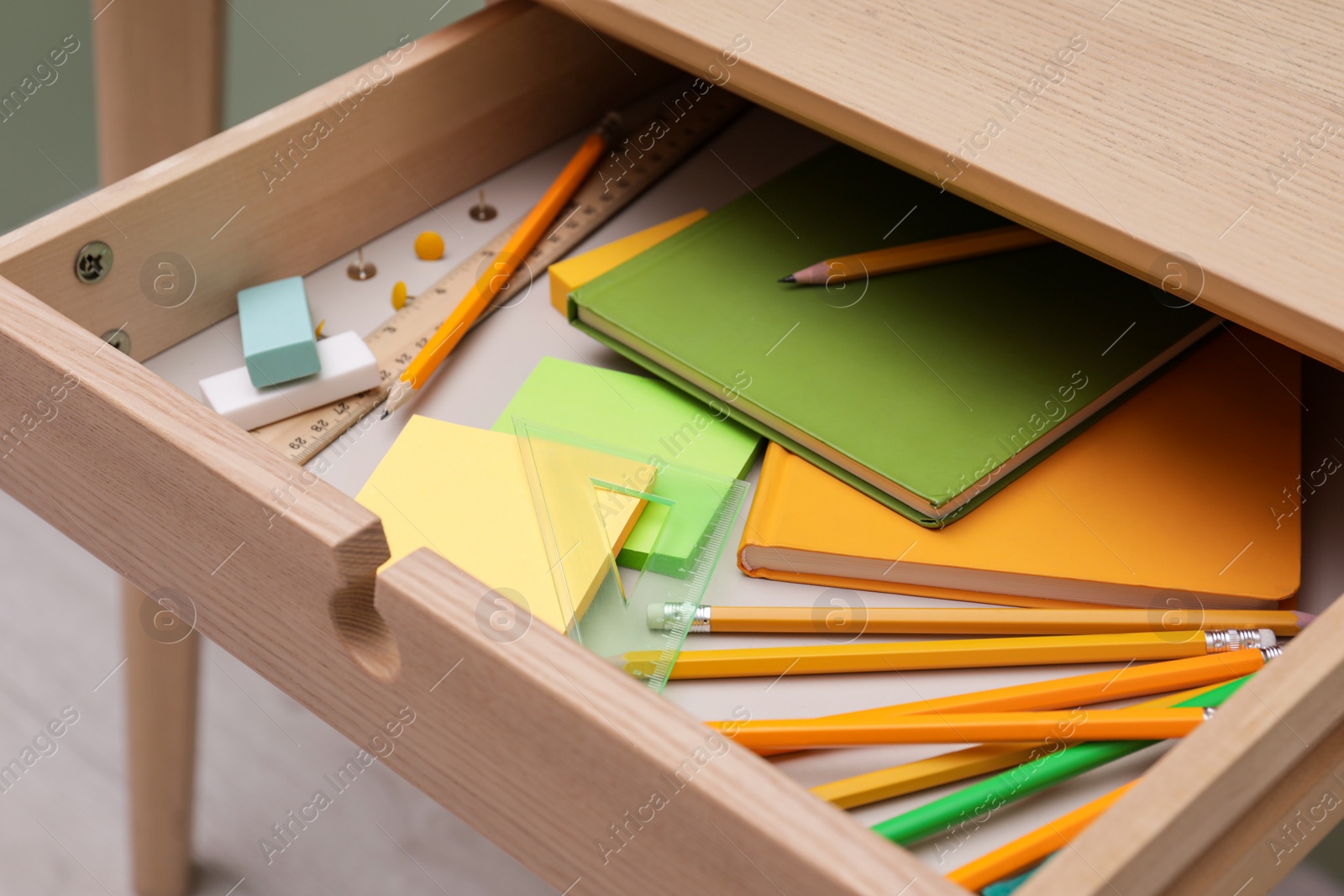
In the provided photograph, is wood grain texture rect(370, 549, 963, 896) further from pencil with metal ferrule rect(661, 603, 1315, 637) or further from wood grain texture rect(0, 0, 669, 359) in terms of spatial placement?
wood grain texture rect(0, 0, 669, 359)

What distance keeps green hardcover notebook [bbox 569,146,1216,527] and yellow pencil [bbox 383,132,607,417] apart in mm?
61

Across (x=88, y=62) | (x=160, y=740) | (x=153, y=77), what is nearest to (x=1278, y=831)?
(x=153, y=77)

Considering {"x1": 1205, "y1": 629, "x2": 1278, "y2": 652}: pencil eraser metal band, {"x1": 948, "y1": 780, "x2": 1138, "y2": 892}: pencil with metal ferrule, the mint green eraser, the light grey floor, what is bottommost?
the light grey floor

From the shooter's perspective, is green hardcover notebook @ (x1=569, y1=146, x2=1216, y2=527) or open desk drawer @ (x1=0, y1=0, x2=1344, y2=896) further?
green hardcover notebook @ (x1=569, y1=146, x2=1216, y2=527)

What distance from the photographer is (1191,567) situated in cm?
55

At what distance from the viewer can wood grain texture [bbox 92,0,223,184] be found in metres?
0.78

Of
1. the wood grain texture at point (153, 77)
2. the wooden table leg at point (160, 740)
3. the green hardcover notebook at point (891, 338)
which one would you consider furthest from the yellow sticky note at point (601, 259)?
the wooden table leg at point (160, 740)

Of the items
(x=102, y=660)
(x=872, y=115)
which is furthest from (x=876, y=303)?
(x=102, y=660)

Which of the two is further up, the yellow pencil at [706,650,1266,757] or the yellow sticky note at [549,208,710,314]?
the yellow sticky note at [549,208,710,314]

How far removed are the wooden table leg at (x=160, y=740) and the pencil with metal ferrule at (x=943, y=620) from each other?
22.1 inches

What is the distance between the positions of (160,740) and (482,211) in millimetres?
600

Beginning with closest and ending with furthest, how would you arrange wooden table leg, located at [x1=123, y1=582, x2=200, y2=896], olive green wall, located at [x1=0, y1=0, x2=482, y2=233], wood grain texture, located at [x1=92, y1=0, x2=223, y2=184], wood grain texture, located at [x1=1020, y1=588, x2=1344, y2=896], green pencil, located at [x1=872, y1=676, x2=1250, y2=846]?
1. wood grain texture, located at [x1=1020, y1=588, x2=1344, y2=896]
2. green pencil, located at [x1=872, y1=676, x2=1250, y2=846]
3. wood grain texture, located at [x1=92, y1=0, x2=223, y2=184]
4. wooden table leg, located at [x1=123, y1=582, x2=200, y2=896]
5. olive green wall, located at [x1=0, y1=0, x2=482, y2=233]

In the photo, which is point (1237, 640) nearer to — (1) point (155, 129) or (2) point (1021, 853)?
(2) point (1021, 853)

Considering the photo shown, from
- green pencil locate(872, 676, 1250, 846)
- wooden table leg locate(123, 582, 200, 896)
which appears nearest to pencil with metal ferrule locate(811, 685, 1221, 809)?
green pencil locate(872, 676, 1250, 846)
